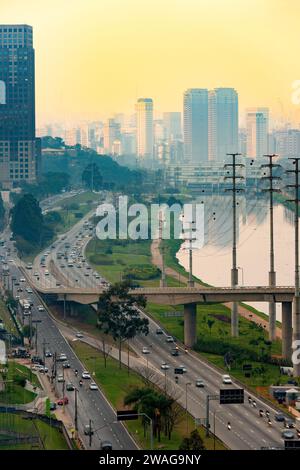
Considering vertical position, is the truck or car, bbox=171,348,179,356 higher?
the truck

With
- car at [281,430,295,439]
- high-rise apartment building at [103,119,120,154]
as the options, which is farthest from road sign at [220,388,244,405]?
high-rise apartment building at [103,119,120,154]

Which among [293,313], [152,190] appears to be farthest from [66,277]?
[152,190]

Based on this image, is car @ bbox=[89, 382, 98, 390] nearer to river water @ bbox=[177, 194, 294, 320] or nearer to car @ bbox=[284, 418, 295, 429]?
car @ bbox=[284, 418, 295, 429]

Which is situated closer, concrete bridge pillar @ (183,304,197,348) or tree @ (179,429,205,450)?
tree @ (179,429,205,450)

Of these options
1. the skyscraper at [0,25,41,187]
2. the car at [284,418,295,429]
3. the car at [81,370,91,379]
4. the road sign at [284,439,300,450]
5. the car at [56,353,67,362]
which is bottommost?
the car at [284,418,295,429]

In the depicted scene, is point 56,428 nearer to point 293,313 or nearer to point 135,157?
point 293,313
